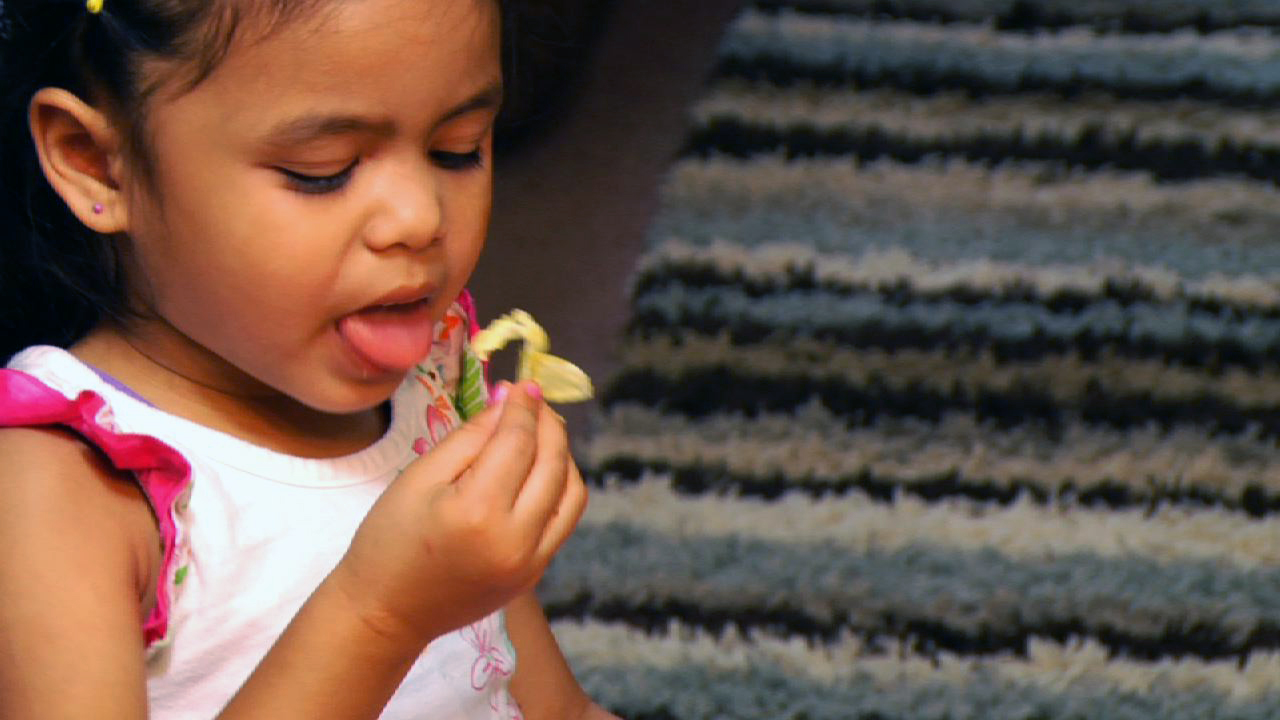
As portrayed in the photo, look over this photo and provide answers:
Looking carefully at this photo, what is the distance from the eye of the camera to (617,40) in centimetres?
210

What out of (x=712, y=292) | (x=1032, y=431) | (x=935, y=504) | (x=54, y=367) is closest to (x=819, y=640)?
(x=935, y=504)

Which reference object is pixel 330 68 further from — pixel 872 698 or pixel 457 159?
pixel 872 698

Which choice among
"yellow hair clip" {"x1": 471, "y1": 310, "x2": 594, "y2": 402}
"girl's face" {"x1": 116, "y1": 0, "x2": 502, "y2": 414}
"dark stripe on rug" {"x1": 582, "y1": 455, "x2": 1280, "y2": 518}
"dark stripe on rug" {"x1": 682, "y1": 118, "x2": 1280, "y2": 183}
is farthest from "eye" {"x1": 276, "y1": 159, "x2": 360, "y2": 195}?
"dark stripe on rug" {"x1": 682, "y1": 118, "x2": 1280, "y2": 183}

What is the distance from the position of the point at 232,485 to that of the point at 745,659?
1.77ft

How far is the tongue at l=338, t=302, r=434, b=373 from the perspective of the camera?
71cm

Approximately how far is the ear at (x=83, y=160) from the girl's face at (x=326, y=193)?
13mm

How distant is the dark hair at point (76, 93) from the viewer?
0.67 meters

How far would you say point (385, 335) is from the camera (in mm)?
715

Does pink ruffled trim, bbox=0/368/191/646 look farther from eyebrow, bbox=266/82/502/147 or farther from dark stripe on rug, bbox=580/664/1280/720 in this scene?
dark stripe on rug, bbox=580/664/1280/720

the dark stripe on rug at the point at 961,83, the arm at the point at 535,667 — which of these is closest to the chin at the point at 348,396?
the arm at the point at 535,667

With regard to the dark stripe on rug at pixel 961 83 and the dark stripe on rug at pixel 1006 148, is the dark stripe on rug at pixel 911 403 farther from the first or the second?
the dark stripe on rug at pixel 961 83

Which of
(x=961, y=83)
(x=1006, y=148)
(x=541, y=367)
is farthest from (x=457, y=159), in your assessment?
(x=961, y=83)

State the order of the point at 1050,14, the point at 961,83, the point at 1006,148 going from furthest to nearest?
the point at 1050,14
the point at 961,83
the point at 1006,148

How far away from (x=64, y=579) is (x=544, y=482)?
209 mm
